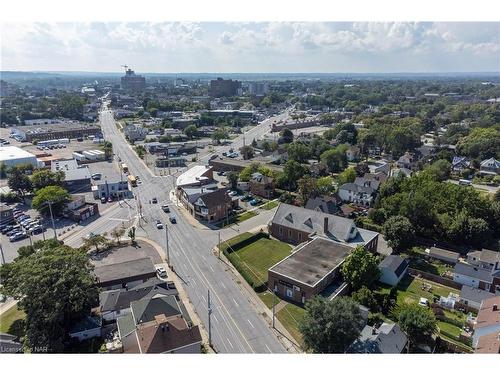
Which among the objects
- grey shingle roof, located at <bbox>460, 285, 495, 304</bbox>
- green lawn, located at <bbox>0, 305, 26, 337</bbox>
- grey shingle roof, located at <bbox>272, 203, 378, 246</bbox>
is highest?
grey shingle roof, located at <bbox>272, 203, 378, 246</bbox>

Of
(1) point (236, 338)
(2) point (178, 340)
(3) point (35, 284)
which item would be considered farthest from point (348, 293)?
(3) point (35, 284)

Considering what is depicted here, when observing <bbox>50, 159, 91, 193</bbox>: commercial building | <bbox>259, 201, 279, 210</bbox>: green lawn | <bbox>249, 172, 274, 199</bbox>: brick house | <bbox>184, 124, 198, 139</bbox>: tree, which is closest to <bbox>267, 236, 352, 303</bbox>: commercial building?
<bbox>259, 201, 279, 210</bbox>: green lawn

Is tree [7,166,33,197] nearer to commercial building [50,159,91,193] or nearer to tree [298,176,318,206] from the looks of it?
commercial building [50,159,91,193]

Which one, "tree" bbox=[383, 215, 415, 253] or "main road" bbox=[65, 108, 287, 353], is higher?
"tree" bbox=[383, 215, 415, 253]

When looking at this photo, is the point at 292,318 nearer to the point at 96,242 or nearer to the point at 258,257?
the point at 258,257

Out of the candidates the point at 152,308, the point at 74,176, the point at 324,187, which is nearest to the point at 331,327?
the point at 152,308

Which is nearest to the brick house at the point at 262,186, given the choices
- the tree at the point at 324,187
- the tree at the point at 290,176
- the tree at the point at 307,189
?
the tree at the point at 290,176

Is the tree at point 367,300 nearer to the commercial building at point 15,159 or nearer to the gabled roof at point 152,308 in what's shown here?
the gabled roof at point 152,308
